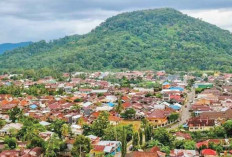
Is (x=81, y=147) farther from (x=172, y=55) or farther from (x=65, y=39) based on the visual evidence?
(x=65, y=39)

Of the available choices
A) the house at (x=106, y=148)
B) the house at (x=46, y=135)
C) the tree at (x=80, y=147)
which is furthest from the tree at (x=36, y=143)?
the house at (x=106, y=148)

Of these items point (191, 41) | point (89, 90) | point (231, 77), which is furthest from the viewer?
point (191, 41)

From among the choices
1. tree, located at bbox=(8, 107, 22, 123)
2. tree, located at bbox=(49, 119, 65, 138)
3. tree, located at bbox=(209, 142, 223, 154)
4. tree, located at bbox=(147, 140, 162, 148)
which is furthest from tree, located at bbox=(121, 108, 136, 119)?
tree, located at bbox=(209, 142, 223, 154)

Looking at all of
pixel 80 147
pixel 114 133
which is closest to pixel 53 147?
pixel 80 147

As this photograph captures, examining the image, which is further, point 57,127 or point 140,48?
point 140,48

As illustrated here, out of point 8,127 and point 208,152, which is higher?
point 8,127

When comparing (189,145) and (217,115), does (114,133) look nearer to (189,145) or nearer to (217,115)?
(189,145)

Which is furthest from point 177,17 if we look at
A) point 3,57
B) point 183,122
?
point 183,122

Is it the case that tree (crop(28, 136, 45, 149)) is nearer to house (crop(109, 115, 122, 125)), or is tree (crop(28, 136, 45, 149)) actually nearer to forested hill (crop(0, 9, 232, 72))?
house (crop(109, 115, 122, 125))

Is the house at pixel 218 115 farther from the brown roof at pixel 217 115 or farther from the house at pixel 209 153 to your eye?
the house at pixel 209 153
